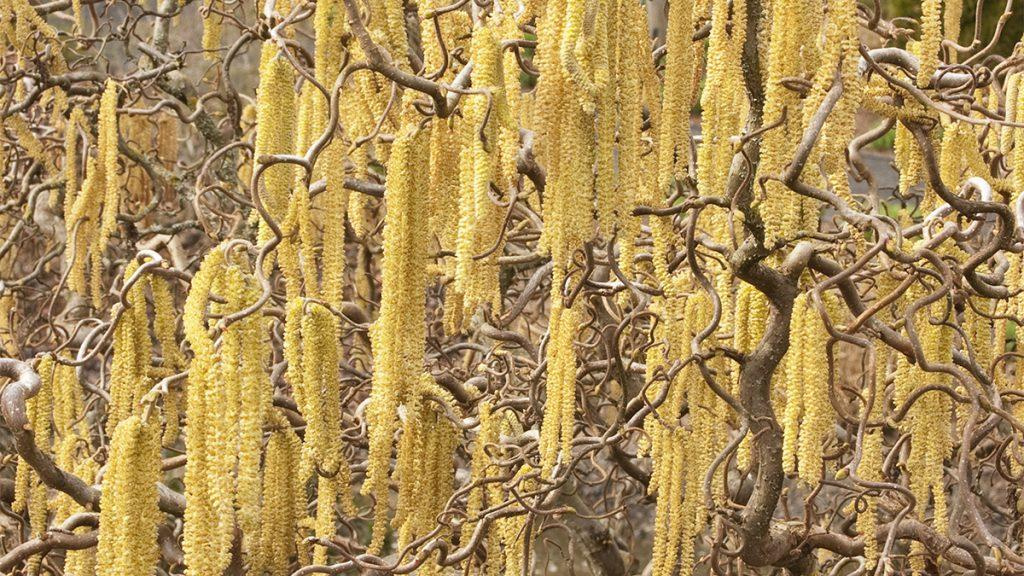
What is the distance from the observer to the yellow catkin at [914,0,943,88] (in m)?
2.03

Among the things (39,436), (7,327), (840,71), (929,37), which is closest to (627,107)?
(840,71)

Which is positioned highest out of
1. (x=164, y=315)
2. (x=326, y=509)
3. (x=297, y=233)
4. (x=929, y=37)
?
(x=929, y=37)

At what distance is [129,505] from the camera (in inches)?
72.7

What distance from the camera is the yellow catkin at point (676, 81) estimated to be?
2145 millimetres

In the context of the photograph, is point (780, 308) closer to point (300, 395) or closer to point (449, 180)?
point (449, 180)

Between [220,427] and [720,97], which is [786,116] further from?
[220,427]

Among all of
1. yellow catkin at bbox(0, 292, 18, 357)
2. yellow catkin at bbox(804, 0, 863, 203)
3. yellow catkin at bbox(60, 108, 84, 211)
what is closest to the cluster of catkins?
yellow catkin at bbox(804, 0, 863, 203)

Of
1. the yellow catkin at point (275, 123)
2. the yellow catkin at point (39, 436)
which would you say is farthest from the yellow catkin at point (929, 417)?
the yellow catkin at point (39, 436)

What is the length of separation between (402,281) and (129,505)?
21.5 inches

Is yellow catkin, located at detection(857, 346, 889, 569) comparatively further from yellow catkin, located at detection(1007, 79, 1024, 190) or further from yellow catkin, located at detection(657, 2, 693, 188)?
yellow catkin, located at detection(657, 2, 693, 188)

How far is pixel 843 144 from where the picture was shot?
188 centimetres

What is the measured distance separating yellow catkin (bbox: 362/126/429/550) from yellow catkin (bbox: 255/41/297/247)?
218 mm

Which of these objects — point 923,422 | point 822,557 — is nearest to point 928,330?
point 923,422

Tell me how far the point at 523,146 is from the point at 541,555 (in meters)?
4.50
